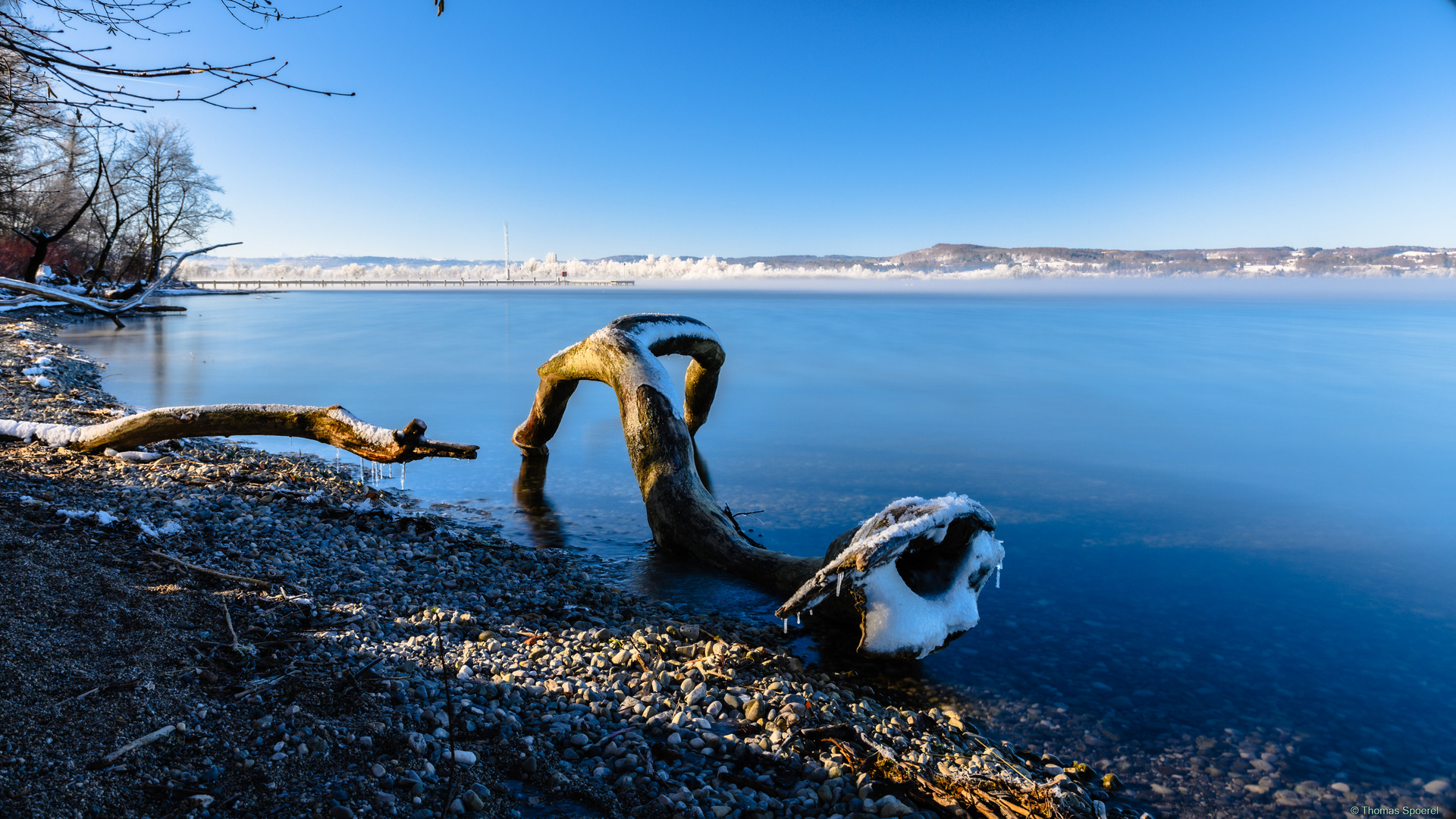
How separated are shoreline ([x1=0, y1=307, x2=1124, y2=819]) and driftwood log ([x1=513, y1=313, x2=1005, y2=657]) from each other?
482 millimetres

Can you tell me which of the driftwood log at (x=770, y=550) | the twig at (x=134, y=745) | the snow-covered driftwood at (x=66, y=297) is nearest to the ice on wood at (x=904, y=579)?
the driftwood log at (x=770, y=550)

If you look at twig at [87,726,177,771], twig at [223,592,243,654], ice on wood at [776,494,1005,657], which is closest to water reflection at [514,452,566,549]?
twig at [223,592,243,654]

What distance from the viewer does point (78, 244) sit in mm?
42000

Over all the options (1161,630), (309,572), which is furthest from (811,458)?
(309,572)

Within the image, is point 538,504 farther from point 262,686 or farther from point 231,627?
point 262,686

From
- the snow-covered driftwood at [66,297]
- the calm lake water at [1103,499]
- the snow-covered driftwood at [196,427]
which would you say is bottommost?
the calm lake water at [1103,499]

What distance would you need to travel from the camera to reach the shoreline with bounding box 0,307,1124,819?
2.42m

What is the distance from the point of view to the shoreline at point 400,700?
2.42 metres

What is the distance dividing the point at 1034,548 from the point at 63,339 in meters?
26.8

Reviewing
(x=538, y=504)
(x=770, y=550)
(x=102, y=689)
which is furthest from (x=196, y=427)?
(x=770, y=550)

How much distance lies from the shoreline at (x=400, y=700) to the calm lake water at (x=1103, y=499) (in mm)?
821

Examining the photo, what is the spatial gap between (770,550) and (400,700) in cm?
362

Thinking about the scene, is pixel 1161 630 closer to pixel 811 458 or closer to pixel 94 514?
pixel 811 458

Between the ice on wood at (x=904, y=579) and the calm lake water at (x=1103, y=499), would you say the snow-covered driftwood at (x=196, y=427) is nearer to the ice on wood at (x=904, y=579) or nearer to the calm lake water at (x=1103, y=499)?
the calm lake water at (x=1103, y=499)
